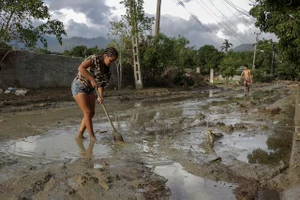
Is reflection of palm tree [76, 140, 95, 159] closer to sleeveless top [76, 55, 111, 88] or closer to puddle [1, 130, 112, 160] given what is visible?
puddle [1, 130, 112, 160]

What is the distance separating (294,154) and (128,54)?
14.8 metres

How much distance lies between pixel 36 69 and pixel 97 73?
8.88 metres

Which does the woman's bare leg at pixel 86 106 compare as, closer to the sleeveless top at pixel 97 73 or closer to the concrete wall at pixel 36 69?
the sleeveless top at pixel 97 73

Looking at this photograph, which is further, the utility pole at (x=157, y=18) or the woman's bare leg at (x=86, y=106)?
the utility pole at (x=157, y=18)

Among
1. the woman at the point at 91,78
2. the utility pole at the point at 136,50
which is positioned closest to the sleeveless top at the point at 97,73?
the woman at the point at 91,78

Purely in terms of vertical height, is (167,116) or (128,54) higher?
(128,54)

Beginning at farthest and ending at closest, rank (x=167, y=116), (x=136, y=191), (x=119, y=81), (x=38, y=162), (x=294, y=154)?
(x=119, y=81) < (x=167, y=116) < (x=294, y=154) < (x=38, y=162) < (x=136, y=191)

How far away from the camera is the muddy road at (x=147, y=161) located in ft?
10.4

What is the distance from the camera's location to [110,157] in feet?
14.3

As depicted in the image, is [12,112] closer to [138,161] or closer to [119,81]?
[138,161]

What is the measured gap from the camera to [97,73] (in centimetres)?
498

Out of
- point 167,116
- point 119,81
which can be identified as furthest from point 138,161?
point 119,81

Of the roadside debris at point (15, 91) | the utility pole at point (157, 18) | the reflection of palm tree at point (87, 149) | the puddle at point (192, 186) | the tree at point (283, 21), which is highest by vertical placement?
the utility pole at point (157, 18)

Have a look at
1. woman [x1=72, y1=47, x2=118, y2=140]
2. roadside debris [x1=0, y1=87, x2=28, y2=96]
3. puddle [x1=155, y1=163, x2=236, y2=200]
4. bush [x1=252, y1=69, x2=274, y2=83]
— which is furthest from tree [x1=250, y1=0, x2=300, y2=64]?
bush [x1=252, y1=69, x2=274, y2=83]
